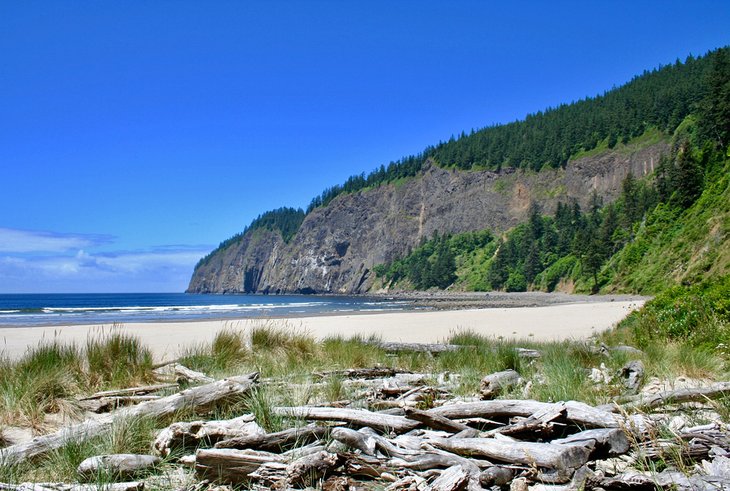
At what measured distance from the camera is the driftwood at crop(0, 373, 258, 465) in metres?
3.88

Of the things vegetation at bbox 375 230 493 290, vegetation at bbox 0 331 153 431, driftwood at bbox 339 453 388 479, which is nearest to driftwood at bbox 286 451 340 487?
driftwood at bbox 339 453 388 479

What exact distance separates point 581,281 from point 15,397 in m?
72.1

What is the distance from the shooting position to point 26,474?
3709mm

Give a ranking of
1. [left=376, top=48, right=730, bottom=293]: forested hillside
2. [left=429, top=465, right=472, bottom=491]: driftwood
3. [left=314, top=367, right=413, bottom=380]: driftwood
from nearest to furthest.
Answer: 1. [left=429, top=465, right=472, bottom=491]: driftwood
2. [left=314, top=367, right=413, bottom=380]: driftwood
3. [left=376, top=48, right=730, bottom=293]: forested hillside

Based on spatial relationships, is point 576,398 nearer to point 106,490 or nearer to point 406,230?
point 106,490

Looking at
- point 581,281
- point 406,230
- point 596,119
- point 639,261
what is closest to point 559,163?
point 596,119

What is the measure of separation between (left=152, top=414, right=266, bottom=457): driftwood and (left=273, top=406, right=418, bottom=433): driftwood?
0.39 meters

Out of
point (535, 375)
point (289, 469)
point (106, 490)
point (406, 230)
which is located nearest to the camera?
point (106, 490)

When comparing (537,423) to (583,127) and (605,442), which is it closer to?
(605,442)

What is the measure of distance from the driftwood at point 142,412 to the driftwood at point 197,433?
473 millimetres

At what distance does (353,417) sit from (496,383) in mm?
2430

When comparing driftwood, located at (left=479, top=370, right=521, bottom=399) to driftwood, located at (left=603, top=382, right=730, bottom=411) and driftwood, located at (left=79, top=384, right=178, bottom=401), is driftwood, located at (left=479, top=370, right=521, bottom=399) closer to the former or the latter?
driftwood, located at (left=603, top=382, right=730, bottom=411)

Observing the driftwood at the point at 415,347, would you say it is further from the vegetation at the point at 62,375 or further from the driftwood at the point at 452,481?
the driftwood at the point at 452,481

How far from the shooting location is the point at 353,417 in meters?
4.41
